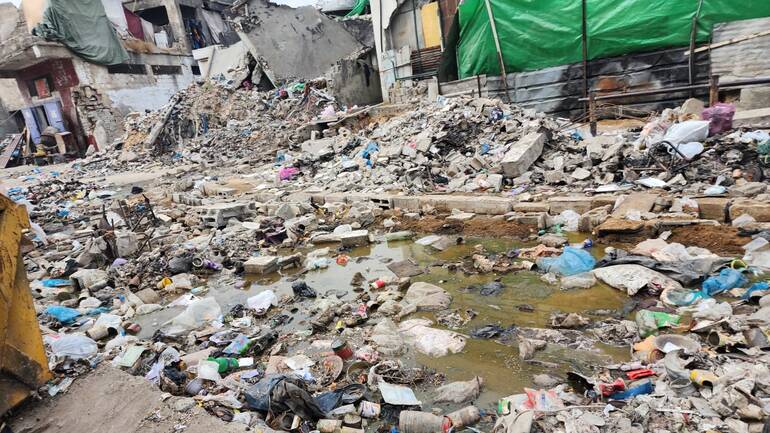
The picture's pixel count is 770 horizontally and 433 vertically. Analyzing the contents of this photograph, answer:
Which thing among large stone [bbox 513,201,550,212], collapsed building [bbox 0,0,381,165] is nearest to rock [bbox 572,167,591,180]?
large stone [bbox 513,201,550,212]

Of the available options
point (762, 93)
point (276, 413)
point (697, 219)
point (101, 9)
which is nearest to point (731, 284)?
point (697, 219)

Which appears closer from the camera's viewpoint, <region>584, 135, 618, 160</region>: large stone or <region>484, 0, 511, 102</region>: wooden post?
<region>584, 135, 618, 160</region>: large stone

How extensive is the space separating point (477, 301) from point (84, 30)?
22988mm

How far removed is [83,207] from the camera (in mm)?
9656

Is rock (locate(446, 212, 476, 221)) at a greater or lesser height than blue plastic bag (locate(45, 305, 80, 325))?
lesser

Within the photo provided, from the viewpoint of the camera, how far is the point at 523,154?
643 centimetres

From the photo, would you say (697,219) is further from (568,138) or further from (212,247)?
(212,247)

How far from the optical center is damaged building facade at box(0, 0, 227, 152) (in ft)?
Answer: 60.9

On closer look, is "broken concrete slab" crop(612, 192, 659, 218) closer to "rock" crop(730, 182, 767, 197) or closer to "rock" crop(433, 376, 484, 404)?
"rock" crop(730, 182, 767, 197)

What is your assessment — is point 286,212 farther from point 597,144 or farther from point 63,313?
point 597,144

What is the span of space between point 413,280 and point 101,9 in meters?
23.8

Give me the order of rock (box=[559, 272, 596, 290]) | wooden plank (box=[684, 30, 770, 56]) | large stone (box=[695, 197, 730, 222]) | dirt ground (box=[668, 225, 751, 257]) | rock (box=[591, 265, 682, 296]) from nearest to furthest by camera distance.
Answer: rock (box=[591, 265, 682, 296]) → rock (box=[559, 272, 596, 290]) → dirt ground (box=[668, 225, 751, 257]) → large stone (box=[695, 197, 730, 222]) → wooden plank (box=[684, 30, 770, 56])

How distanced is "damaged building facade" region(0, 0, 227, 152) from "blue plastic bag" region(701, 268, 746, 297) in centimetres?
2236

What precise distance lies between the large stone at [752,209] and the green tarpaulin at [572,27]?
5754 mm
